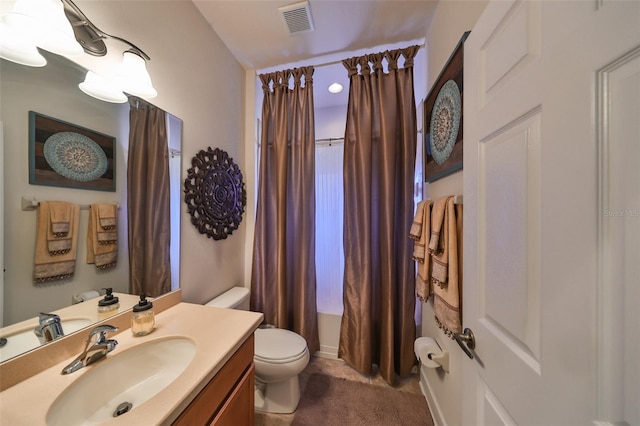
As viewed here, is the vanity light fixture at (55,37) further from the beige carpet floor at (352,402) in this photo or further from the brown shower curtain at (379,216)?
the beige carpet floor at (352,402)

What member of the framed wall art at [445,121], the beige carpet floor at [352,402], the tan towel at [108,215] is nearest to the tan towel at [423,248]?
the framed wall art at [445,121]

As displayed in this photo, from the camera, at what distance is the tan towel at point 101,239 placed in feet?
2.72

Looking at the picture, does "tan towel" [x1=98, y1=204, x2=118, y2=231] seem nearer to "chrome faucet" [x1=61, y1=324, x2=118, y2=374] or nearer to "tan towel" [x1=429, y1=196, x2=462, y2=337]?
"chrome faucet" [x1=61, y1=324, x2=118, y2=374]

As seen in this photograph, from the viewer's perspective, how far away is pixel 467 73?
777 millimetres

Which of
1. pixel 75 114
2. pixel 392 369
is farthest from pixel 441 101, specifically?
pixel 392 369

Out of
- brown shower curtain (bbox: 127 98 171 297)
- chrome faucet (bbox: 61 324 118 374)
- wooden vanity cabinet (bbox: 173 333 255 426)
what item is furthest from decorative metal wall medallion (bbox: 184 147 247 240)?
wooden vanity cabinet (bbox: 173 333 255 426)

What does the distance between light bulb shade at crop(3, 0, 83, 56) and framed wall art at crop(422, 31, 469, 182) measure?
58.7 inches

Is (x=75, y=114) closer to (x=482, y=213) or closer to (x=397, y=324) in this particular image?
(x=482, y=213)

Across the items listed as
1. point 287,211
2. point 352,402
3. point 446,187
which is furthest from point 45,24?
point 352,402

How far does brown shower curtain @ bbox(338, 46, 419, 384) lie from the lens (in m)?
1.53

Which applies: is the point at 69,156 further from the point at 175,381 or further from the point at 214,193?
the point at 175,381

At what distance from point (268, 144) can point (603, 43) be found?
178 centimetres

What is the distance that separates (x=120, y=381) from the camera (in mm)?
736

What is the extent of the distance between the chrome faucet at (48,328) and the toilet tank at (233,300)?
74 cm
